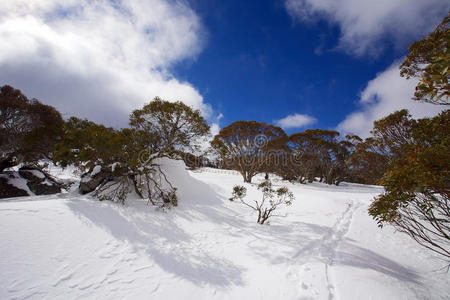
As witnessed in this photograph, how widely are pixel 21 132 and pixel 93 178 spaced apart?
837 cm

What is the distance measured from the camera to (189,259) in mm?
3871

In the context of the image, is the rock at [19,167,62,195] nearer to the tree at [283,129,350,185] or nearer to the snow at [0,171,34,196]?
the snow at [0,171,34,196]

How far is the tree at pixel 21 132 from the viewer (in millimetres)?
9906

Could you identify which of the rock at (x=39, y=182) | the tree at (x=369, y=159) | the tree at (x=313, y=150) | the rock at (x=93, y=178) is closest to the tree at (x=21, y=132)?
the rock at (x=39, y=182)

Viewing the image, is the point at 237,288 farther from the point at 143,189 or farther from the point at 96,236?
the point at 143,189

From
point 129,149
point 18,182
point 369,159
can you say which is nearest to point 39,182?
point 18,182

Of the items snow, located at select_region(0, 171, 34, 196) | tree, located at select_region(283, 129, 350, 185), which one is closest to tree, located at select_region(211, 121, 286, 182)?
tree, located at select_region(283, 129, 350, 185)

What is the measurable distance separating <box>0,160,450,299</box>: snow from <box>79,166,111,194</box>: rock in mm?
2933

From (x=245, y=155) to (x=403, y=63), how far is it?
47.7 ft

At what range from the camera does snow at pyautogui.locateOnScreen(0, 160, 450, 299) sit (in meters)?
2.73

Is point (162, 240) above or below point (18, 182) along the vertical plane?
above

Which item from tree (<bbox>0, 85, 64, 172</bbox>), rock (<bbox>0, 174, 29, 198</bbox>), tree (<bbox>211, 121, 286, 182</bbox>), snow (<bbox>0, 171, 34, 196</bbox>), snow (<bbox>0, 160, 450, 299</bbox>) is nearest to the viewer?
snow (<bbox>0, 160, 450, 299</bbox>)

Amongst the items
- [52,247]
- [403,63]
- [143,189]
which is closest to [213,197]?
[143,189]

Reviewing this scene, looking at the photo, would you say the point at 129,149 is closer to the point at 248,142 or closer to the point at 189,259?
the point at 189,259
